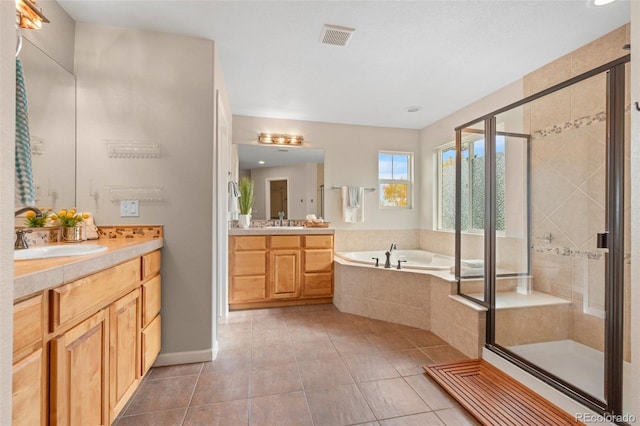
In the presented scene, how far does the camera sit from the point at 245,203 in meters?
3.60

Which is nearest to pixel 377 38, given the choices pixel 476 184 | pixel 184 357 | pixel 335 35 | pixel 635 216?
pixel 335 35

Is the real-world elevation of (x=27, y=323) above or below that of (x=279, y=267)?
above

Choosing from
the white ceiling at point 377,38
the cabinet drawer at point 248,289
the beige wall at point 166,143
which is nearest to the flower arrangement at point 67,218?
the beige wall at point 166,143

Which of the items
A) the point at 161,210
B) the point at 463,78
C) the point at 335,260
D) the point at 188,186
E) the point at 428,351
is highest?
the point at 463,78

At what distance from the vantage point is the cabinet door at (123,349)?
4.37 feet

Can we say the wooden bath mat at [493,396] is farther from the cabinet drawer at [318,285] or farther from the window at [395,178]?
the window at [395,178]

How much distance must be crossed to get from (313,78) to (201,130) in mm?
1251

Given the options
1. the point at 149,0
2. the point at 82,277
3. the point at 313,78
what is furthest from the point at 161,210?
the point at 313,78

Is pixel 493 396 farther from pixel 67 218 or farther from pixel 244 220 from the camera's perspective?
pixel 244 220

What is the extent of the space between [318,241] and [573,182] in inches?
95.6

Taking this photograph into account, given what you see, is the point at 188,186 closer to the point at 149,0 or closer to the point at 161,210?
the point at 161,210

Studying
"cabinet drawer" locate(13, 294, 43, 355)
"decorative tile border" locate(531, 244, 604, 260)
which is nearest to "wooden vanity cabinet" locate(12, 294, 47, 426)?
"cabinet drawer" locate(13, 294, 43, 355)

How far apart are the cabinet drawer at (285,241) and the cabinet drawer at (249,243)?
4.5 inches

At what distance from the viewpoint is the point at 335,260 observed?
3.44 metres
